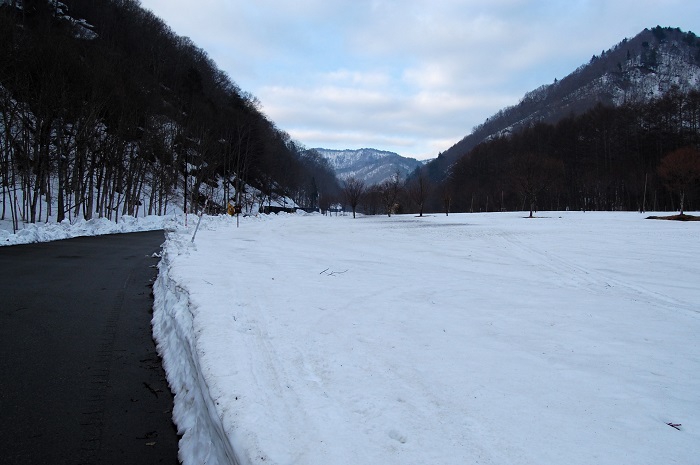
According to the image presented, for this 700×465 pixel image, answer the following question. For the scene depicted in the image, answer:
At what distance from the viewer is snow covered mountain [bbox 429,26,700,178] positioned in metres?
160

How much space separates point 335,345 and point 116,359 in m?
2.73

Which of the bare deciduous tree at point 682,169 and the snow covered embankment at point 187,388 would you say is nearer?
A: the snow covered embankment at point 187,388

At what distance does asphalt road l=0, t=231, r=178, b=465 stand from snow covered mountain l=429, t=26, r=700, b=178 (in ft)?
514

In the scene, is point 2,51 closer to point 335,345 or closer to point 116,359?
point 116,359

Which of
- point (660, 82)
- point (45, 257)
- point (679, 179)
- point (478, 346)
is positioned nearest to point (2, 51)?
point (45, 257)

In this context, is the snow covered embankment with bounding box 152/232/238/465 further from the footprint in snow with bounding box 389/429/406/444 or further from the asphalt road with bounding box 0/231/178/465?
the footprint in snow with bounding box 389/429/406/444

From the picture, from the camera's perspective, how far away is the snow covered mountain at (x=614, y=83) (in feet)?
525

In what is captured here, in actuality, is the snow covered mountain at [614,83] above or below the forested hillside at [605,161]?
above

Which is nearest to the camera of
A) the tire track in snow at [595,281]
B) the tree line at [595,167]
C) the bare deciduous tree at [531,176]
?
the tire track in snow at [595,281]

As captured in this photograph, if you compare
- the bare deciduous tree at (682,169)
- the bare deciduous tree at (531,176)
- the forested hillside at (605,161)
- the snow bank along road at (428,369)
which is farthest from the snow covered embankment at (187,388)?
the forested hillside at (605,161)

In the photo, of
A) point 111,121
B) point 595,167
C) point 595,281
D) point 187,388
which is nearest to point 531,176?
point 595,167

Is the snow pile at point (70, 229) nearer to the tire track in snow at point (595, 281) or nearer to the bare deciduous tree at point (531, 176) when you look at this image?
the tire track in snow at point (595, 281)

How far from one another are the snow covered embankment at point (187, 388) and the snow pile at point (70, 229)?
51.2ft

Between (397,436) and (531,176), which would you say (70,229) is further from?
(531,176)
